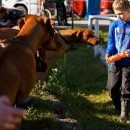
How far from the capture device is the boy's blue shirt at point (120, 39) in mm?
6383

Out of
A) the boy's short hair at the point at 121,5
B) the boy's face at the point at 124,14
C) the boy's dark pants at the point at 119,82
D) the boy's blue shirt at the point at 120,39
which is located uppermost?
the boy's short hair at the point at 121,5

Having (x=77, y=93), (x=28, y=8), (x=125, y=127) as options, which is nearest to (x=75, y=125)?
(x=125, y=127)

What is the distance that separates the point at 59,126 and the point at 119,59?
4.25ft

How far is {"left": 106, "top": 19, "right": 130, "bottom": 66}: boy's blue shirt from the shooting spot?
251 inches

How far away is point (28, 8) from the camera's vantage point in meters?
20.7

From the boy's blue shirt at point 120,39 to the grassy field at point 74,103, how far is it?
2.61ft

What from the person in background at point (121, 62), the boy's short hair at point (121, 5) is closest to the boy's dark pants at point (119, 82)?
the person in background at point (121, 62)

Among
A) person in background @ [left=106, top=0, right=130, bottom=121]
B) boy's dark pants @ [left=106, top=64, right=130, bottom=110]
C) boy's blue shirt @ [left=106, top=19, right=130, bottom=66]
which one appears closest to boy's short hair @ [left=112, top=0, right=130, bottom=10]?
person in background @ [left=106, top=0, right=130, bottom=121]

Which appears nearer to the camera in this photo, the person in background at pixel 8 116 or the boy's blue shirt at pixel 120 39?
the person in background at pixel 8 116

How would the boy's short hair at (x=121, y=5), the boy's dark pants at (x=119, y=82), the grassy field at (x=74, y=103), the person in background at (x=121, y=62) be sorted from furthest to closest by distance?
the boy's dark pants at (x=119, y=82) → the person in background at (x=121, y=62) → the boy's short hair at (x=121, y=5) → the grassy field at (x=74, y=103)

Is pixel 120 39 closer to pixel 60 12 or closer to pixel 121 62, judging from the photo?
pixel 121 62

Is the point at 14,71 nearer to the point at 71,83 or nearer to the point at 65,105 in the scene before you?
the point at 65,105

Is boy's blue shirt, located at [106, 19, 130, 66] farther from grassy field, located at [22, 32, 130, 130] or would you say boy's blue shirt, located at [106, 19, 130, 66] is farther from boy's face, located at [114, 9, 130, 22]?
grassy field, located at [22, 32, 130, 130]

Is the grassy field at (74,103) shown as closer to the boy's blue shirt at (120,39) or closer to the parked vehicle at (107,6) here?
the boy's blue shirt at (120,39)
